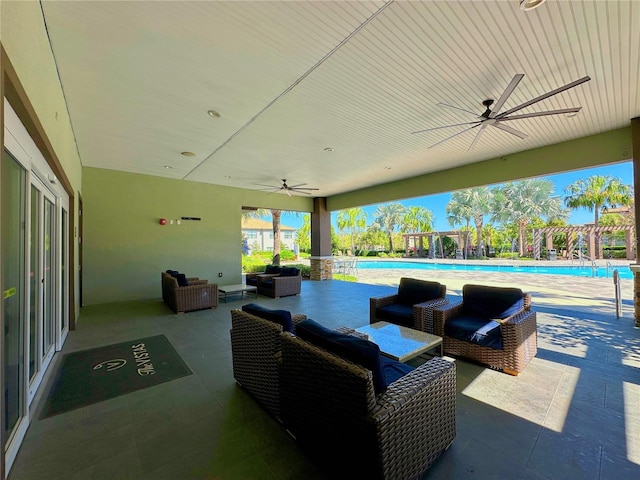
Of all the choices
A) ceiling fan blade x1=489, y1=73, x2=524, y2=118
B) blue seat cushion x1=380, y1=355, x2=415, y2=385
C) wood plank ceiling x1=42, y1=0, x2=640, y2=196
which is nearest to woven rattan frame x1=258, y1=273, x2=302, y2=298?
wood plank ceiling x1=42, y1=0, x2=640, y2=196

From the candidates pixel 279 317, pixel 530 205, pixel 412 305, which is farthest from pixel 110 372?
pixel 530 205

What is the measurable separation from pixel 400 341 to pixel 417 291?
1389 millimetres

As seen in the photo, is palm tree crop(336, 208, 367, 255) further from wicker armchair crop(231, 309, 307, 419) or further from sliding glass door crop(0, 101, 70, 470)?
sliding glass door crop(0, 101, 70, 470)

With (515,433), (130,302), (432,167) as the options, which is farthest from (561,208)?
(130,302)

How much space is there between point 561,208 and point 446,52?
913 inches

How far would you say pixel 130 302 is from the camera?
250 inches

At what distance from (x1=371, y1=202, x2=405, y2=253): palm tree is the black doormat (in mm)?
24911

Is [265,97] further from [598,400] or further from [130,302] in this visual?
[130,302]

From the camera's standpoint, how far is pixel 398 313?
12.2 feet

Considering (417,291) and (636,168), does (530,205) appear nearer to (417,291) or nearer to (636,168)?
(636,168)

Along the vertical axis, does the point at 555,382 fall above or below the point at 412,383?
below

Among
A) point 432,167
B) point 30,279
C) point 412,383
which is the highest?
point 432,167

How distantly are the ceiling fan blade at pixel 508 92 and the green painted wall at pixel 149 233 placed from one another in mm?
7099

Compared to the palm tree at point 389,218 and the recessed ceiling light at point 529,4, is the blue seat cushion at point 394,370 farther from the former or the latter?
the palm tree at point 389,218
